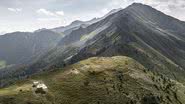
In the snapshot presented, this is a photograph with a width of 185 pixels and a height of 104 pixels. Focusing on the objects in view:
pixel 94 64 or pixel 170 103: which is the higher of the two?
pixel 94 64

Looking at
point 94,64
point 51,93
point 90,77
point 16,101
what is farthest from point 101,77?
point 16,101

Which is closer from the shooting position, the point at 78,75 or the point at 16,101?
the point at 16,101

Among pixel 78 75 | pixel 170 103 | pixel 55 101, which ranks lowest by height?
pixel 170 103

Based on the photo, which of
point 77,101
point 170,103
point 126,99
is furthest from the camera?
point 170,103

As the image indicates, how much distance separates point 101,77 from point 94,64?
853 inches

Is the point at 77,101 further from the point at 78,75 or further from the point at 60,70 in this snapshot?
the point at 60,70

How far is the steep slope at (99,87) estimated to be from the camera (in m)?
132

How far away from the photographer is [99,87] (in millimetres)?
151000

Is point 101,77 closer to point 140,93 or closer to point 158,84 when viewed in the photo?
point 140,93

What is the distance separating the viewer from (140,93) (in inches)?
6053

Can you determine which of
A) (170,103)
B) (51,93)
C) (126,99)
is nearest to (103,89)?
(126,99)

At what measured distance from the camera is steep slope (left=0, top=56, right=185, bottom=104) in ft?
434

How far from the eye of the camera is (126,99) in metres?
145

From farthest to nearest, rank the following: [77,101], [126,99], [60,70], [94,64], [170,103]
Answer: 1. [94,64]
2. [60,70]
3. [170,103]
4. [126,99]
5. [77,101]
